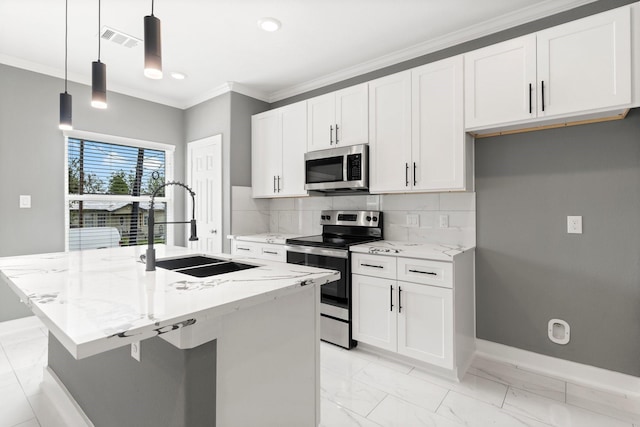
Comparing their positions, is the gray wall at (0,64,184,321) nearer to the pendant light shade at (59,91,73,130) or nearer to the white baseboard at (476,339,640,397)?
the pendant light shade at (59,91,73,130)

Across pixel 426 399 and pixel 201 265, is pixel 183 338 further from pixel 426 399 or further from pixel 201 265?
pixel 426 399

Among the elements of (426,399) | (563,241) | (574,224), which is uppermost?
(574,224)

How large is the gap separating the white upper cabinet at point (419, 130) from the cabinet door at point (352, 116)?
66mm

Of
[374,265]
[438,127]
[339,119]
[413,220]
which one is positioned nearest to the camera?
[438,127]

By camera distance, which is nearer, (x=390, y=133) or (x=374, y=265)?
(x=374, y=265)

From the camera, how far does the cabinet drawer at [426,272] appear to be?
88.7 inches

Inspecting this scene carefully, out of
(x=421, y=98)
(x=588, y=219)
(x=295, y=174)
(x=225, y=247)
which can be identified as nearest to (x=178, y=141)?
(x=225, y=247)

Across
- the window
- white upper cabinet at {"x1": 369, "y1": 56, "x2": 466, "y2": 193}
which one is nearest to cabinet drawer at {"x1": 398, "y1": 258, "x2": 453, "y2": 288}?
white upper cabinet at {"x1": 369, "y1": 56, "x2": 466, "y2": 193}

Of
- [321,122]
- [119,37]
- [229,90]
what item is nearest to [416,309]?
[321,122]

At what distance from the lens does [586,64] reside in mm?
1951

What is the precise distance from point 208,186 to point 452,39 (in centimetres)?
313

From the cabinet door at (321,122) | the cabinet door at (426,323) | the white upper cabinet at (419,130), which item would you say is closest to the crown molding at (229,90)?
the cabinet door at (321,122)

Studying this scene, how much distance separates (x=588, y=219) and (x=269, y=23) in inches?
110

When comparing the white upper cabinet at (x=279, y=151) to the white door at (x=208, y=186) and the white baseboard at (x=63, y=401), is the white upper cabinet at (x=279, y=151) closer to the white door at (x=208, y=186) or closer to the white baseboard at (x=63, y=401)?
the white door at (x=208, y=186)
